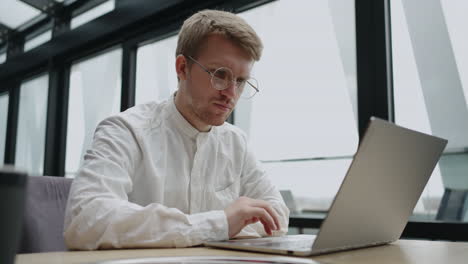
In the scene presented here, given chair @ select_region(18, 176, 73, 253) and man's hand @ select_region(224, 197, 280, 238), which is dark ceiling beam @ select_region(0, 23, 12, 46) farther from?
man's hand @ select_region(224, 197, 280, 238)

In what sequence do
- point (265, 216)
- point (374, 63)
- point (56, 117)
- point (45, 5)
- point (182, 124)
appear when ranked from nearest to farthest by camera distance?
point (265, 216)
point (182, 124)
point (374, 63)
point (56, 117)
point (45, 5)

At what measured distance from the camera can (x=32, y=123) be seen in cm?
530

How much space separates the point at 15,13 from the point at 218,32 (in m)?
4.65

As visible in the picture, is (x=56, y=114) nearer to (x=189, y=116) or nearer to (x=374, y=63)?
(x=374, y=63)

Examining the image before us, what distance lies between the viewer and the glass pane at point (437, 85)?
6.66ft

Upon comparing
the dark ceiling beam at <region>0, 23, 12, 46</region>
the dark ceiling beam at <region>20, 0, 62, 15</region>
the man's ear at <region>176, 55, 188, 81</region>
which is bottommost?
the man's ear at <region>176, 55, 188, 81</region>

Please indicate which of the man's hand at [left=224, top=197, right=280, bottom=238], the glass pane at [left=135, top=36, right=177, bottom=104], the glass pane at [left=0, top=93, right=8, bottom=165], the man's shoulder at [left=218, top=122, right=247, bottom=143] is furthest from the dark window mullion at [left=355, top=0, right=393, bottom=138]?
the glass pane at [left=0, top=93, right=8, bottom=165]

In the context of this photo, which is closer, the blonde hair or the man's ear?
the blonde hair

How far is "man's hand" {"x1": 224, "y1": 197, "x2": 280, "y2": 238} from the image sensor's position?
3.38 feet

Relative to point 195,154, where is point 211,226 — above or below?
below

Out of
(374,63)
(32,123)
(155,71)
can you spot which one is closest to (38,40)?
(32,123)

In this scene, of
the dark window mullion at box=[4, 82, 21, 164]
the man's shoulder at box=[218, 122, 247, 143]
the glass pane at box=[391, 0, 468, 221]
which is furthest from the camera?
the dark window mullion at box=[4, 82, 21, 164]

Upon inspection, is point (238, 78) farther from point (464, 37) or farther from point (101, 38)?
point (101, 38)

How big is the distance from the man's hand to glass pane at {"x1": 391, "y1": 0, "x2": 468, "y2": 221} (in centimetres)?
126
